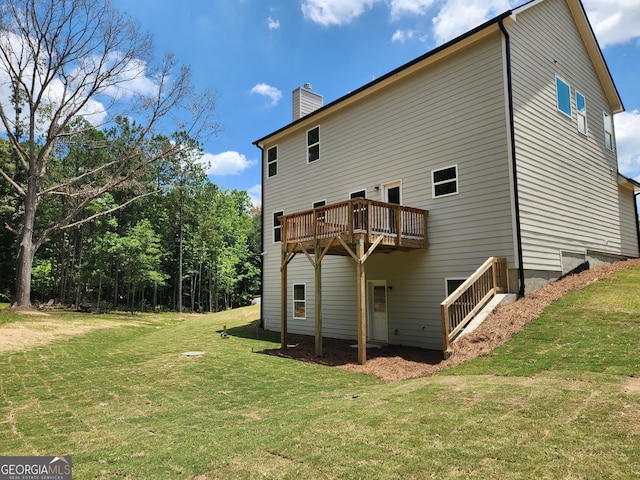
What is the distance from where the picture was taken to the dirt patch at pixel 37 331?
12.9 m

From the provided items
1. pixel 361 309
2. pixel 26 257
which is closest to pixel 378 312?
pixel 361 309

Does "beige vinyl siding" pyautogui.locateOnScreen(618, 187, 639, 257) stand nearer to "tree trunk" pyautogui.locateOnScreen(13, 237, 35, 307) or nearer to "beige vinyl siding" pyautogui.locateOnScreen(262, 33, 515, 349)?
"beige vinyl siding" pyautogui.locateOnScreen(262, 33, 515, 349)

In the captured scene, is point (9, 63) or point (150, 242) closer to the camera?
point (9, 63)

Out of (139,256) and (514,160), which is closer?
(514,160)

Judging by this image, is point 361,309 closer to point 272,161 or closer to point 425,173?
point 425,173

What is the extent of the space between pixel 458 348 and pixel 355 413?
4.18 meters

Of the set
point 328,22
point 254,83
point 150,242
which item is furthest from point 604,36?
point 150,242

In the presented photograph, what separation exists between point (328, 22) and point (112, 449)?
1679 centimetres

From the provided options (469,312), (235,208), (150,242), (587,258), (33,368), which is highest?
(235,208)

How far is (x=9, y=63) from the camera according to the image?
2028 cm

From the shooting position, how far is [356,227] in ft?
34.3

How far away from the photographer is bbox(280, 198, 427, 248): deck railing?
10258mm

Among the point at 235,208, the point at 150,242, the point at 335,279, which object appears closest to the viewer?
the point at 335,279

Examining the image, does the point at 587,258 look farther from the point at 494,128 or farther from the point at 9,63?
the point at 9,63
